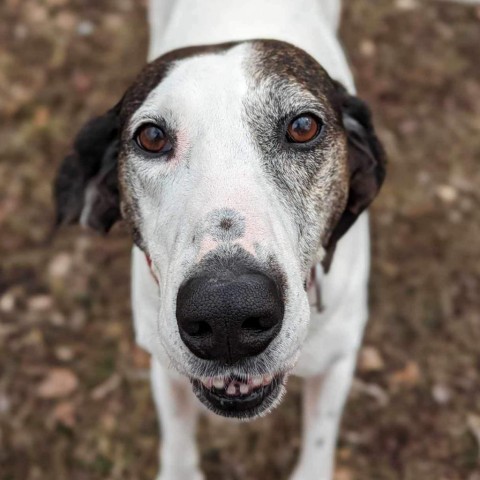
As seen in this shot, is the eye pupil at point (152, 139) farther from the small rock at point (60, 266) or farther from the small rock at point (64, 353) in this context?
the small rock at point (60, 266)

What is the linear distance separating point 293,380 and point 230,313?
2328 mm

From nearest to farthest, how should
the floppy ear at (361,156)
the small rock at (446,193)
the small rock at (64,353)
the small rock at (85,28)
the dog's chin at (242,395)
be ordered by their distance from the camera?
1. the dog's chin at (242,395)
2. the floppy ear at (361,156)
3. the small rock at (64,353)
4. the small rock at (446,193)
5. the small rock at (85,28)

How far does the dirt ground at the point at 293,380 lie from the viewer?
4.07 m

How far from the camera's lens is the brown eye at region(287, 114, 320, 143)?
244 cm

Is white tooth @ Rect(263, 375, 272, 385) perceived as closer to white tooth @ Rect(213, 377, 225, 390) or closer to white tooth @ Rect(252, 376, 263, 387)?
white tooth @ Rect(252, 376, 263, 387)

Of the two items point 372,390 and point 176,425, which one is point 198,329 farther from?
point 372,390

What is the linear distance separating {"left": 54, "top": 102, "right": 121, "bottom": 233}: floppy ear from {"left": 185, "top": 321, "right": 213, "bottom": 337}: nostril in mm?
1061

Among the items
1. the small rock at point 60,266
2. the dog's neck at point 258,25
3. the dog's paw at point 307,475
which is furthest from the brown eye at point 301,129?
the small rock at point 60,266

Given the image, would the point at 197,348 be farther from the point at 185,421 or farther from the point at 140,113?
the point at 185,421

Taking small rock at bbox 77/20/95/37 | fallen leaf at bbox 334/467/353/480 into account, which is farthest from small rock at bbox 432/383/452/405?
small rock at bbox 77/20/95/37

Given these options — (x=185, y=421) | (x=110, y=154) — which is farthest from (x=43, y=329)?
(x=110, y=154)

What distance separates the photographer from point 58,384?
14.2ft

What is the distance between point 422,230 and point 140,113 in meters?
2.90

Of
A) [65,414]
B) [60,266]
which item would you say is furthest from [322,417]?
[60,266]
